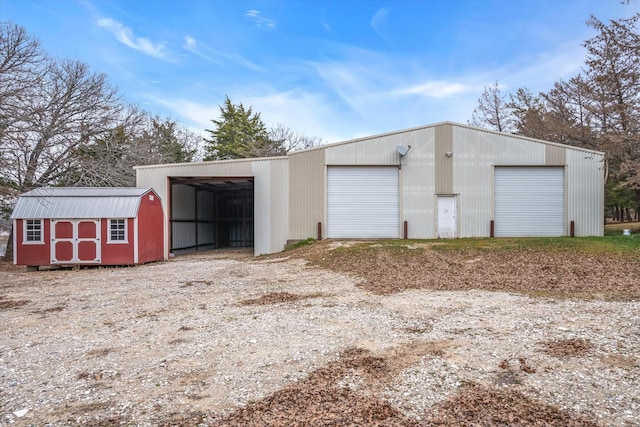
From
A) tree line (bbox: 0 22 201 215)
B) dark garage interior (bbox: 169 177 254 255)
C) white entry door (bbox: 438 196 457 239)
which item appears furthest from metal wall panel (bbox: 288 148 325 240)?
tree line (bbox: 0 22 201 215)

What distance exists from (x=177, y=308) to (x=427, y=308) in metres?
4.32

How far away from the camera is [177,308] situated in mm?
6590

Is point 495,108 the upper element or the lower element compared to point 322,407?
upper

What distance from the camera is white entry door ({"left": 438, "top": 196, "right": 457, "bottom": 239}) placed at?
16156mm

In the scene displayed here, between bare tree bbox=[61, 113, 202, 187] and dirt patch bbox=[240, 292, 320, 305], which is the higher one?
bare tree bbox=[61, 113, 202, 187]

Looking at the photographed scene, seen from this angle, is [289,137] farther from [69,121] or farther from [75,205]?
[75,205]

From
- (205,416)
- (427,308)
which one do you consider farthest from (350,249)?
(205,416)

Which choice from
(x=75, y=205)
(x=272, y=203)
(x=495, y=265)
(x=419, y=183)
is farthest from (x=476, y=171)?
(x=75, y=205)

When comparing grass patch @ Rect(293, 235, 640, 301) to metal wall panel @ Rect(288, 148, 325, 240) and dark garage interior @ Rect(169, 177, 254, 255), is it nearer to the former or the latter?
metal wall panel @ Rect(288, 148, 325, 240)

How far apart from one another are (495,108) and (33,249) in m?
30.6

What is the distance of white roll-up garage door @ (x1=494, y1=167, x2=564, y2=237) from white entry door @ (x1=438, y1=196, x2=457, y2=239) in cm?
184

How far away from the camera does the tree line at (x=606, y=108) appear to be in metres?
15.8

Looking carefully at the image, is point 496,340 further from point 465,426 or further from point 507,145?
point 507,145

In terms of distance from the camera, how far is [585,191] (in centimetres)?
1605
